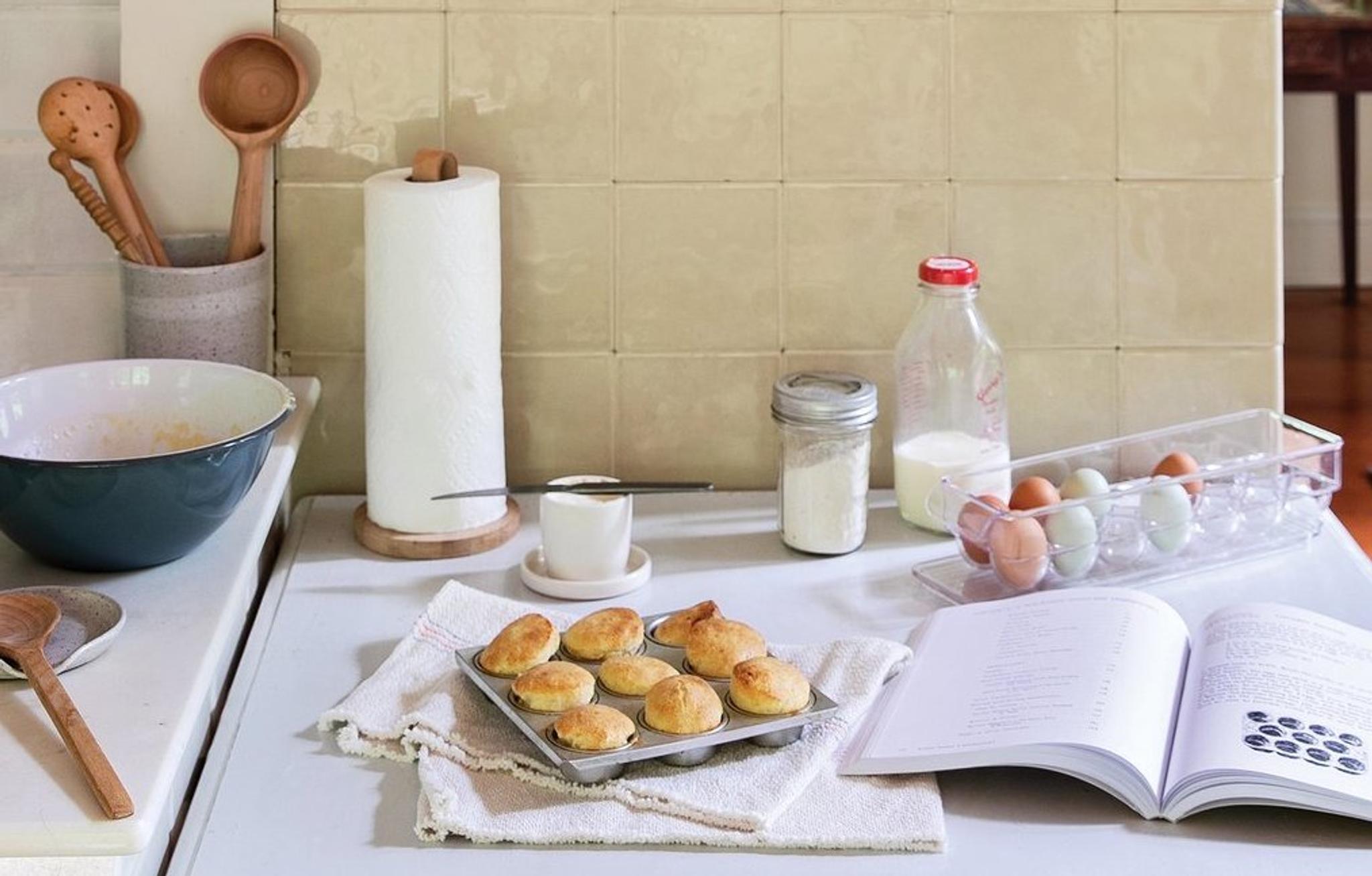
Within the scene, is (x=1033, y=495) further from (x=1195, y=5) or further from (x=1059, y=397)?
(x=1195, y=5)

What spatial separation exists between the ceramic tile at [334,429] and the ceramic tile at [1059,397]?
0.61 m

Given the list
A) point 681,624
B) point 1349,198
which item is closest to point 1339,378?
point 1349,198

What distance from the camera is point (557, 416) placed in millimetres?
1700

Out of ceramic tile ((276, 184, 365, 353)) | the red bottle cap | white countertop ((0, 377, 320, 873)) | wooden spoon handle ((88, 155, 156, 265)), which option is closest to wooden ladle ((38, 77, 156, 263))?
wooden spoon handle ((88, 155, 156, 265))

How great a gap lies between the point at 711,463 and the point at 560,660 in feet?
1.61

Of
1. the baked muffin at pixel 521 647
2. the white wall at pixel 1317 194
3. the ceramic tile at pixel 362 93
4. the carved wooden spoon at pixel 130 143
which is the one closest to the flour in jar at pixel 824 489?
the baked muffin at pixel 521 647

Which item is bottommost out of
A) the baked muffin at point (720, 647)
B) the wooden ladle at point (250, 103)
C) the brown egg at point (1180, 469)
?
the baked muffin at point (720, 647)

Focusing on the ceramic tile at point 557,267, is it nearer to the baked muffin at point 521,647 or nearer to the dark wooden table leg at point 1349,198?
the baked muffin at point 521,647

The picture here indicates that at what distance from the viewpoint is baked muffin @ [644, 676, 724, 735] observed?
45.3 inches

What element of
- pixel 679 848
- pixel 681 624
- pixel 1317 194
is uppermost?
pixel 1317 194

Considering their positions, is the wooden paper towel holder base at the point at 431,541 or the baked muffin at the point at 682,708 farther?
the wooden paper towel holder base at the point at 431,541

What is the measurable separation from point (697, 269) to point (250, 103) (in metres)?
0.43

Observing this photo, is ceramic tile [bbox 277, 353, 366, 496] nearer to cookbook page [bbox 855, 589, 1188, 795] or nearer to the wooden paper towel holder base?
the wooden paper towel holder base

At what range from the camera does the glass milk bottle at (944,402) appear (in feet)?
5.26
